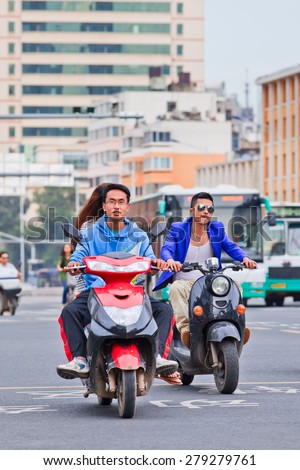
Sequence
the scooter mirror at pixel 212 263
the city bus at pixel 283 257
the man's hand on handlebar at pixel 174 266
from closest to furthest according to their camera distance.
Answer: the man's hand on handlebar at pixel 174 266
the scooter mirror at pixel 212 263
the city bus at pixel 283 257

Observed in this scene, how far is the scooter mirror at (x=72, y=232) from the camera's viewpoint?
13469 mm

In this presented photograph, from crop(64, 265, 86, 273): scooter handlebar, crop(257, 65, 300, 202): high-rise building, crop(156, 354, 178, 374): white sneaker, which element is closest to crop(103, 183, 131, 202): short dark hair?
crop(64, 265, 86, 273): scooter handlebar

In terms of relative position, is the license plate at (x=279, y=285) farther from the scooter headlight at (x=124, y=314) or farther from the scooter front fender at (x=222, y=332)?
the scooter headlight at (x=124, y=314)

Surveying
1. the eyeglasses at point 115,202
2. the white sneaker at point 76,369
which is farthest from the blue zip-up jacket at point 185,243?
the white sneaker at point 76,369

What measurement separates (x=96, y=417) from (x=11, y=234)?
162529 millimetres

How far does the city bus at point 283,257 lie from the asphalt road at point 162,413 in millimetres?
28768

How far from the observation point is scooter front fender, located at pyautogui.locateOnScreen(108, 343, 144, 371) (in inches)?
492

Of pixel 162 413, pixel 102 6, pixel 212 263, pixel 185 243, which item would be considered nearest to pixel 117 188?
pixel 212 263

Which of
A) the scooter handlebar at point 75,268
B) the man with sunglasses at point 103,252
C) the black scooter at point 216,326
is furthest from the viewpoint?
the black scooter at point 216,326

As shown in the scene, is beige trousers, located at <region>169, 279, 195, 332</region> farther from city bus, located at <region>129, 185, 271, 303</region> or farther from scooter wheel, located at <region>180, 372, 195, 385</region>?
city bus, located at <region>129, 185, 271, 303</region>

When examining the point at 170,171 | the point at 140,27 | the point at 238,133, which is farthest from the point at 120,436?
the point at 140,27

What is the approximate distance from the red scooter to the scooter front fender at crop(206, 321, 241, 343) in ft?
6.01

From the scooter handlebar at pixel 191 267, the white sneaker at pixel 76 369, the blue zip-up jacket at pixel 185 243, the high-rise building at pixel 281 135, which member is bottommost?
the white sneaker at pixel 76 369

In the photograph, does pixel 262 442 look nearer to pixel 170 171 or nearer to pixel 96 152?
pixel 170 171
